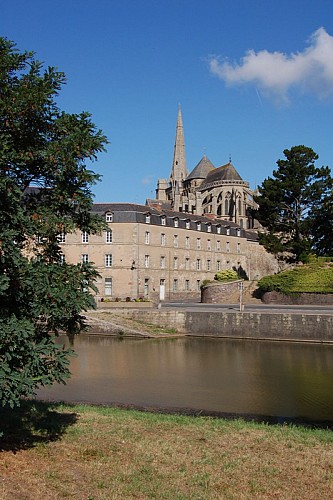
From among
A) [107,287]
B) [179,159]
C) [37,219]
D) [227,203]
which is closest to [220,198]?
[227,203]

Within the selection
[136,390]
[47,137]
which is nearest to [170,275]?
[136,390]

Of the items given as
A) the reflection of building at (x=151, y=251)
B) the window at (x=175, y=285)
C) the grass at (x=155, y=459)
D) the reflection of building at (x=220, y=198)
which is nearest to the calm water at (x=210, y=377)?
the grass at (x=155, y=459)

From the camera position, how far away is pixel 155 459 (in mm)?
7758

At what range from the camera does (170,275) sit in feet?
165

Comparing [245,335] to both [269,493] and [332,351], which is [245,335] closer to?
[332,351]

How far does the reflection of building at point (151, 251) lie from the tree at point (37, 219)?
33824 mm

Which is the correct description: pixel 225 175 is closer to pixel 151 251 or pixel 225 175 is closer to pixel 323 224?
pixel 151 251

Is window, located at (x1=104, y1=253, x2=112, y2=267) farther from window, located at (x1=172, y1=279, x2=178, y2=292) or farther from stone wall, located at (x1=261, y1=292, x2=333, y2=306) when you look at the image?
stone wall, located at (x1=261, y1=292, x2=333, y2=306)

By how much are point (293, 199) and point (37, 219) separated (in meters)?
39.5

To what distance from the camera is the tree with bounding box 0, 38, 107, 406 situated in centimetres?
684

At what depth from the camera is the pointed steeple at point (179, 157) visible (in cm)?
9475

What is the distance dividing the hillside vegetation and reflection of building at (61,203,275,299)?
10533 millimetres

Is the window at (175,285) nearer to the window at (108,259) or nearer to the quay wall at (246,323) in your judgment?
the window at (108,259)

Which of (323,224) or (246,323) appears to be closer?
(246,323)
